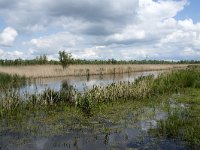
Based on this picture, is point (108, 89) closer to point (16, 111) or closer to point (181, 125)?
point (16, 111)

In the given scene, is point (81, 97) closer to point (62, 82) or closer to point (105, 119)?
point (105, 119)

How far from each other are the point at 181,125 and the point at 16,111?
365 inches

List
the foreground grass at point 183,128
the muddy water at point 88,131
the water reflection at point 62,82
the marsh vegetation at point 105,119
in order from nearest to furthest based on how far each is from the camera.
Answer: the foreground grass at point 183,128 → the muddy water at point 88,131 → the marsh vegetation at point 105,119 → the water reflection at point 62,82

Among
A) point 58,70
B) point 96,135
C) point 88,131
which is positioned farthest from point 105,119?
point 58,70

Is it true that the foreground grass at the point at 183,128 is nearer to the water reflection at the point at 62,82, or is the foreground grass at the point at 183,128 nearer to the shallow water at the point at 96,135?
the shallow water at the point at 96,135

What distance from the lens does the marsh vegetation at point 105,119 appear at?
40.4 ft

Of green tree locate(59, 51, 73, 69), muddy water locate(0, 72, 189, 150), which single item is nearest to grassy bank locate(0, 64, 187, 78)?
green tree locate(59, 51, 73, 69)

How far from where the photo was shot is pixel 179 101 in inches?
838

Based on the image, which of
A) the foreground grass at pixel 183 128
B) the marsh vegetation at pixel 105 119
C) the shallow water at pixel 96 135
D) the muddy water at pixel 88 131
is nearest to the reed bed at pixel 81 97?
the marsh vegetation at pixel 105 119

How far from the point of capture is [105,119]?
16.4 metres

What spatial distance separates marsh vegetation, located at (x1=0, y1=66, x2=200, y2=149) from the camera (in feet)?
40.4

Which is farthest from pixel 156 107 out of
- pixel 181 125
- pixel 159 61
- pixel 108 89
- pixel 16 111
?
pixel 159 61

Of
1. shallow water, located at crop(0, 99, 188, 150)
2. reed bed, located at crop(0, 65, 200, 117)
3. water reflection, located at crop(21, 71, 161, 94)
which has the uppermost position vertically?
reed bed, located at crop(0, 65, 200, 117)

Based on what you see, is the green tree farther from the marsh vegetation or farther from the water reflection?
the marsh vegetation
